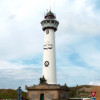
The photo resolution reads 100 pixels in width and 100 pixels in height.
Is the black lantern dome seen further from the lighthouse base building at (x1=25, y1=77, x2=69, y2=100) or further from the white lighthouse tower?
the lighthouse base building at (x1=25, y1=77, x2=69, y2=100)

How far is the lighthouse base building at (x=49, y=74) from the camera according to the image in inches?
1362

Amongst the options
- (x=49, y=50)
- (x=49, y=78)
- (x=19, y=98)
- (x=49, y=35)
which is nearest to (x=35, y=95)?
(x=49, y=78)

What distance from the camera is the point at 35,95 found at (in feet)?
116

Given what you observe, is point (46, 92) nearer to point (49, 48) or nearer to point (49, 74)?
point (49, 74)

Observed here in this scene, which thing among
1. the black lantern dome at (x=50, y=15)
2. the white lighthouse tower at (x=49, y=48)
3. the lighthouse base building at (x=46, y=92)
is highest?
the black lantern dome at (x=50, y=15)

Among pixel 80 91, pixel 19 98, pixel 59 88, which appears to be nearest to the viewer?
pixel 19 98

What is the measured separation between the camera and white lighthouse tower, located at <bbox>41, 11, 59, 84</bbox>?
38.1 metres

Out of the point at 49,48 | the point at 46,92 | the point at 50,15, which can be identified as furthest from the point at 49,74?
the point at 50,15

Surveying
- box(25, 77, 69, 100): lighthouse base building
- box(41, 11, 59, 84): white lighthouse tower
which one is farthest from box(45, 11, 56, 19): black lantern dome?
box(25, 77, 69, 100): lighthouse base building

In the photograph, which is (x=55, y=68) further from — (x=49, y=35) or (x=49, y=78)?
(x=49, y=35)

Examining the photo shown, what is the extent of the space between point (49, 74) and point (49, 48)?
228 inches

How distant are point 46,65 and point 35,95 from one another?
22.8 feet

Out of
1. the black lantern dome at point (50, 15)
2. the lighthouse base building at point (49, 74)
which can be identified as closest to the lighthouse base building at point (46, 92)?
the lighthouse base building at point (49, 74)

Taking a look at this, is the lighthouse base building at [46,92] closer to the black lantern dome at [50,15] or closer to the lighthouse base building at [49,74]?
the lighthouse base building at [49,74]
